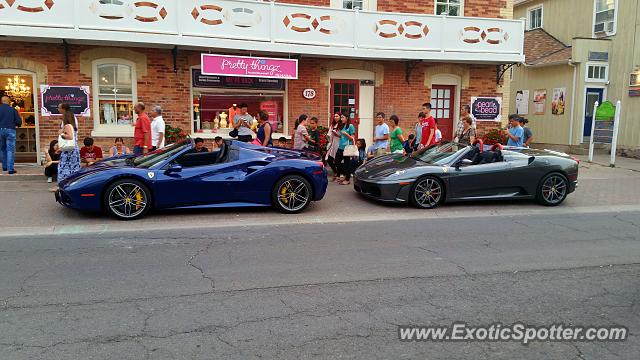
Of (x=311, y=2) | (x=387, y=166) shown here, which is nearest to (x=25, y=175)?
(x=387, y=166)

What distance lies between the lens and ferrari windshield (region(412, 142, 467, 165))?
948cm

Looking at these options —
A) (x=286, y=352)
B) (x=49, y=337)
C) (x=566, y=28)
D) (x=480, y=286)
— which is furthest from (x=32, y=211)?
(x=566, y=28)

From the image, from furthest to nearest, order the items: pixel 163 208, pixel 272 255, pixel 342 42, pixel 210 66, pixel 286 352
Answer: pixel 342 42
pixel 210 66
pixel 163 208
pixel 272 255
pixel 286 352

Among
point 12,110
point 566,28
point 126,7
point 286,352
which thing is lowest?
point 286,352

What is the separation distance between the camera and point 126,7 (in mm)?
12172

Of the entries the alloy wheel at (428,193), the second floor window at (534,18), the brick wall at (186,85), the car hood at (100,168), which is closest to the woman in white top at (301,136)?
the brick wall at (186,85)

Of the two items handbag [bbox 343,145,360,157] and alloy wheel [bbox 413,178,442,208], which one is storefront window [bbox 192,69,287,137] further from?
alloy wheel [bbox 413,178,442,208]

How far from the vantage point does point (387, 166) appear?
978 centimetres

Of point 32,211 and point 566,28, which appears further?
point 566,28

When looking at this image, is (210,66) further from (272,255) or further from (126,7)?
(272,255)

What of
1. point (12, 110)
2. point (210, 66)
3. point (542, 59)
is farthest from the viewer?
point (542, 59)

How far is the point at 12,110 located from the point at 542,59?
1938cm

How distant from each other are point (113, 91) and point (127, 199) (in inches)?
266

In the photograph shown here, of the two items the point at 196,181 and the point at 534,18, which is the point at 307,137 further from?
the point at 534,18
